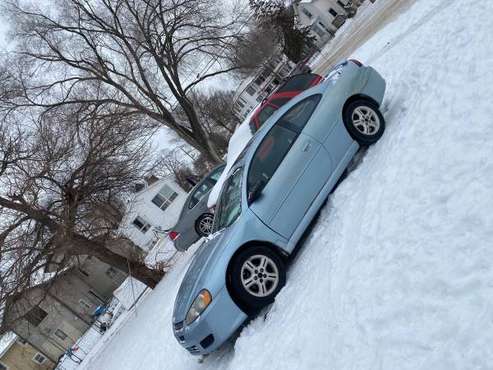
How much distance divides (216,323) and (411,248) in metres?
2.50

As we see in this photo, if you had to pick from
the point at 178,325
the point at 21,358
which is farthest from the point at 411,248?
the point at 21,358

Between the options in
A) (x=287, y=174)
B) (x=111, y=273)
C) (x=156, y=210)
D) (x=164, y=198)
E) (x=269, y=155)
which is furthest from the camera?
(x=111, y=273)

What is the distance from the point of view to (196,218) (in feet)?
43.4

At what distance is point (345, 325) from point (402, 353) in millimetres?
798

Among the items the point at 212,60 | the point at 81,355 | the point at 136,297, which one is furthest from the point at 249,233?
the point at 81,355

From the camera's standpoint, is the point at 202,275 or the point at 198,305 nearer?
the point at 198,305

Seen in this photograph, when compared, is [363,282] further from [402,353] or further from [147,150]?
[147,150]

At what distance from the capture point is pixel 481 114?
4449mm

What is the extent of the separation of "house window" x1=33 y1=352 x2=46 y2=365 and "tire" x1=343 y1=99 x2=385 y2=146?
39130 millimetres

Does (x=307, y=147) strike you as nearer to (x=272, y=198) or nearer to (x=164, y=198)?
(x=272, y=198)

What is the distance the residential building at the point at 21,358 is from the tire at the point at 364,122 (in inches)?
1482

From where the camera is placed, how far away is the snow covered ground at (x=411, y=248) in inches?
118

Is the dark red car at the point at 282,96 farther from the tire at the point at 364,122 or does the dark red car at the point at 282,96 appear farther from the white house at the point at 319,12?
the white house at the point at 319,12

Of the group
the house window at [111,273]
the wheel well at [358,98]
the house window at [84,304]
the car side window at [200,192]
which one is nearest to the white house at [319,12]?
the house window at [111,273]
